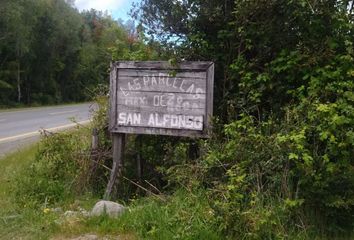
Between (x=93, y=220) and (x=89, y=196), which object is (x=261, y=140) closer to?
(x=93, y=220)

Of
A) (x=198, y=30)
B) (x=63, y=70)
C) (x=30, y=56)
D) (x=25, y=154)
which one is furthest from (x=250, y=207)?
(x=63, y=70)

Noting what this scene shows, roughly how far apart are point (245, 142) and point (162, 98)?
4.64 ft

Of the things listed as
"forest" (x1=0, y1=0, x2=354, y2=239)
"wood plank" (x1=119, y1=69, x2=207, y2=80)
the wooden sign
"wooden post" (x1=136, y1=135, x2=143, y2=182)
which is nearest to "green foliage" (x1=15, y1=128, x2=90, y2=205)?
"forest" (x1=0, y1=0, x2=354, y2=239)

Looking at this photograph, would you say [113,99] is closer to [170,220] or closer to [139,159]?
[139,159]

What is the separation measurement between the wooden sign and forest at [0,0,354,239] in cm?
20

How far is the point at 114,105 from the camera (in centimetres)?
606

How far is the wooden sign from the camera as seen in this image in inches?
226

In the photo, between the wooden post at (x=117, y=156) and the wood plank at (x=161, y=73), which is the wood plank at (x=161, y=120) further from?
the wood plank at (x=161, y=73)

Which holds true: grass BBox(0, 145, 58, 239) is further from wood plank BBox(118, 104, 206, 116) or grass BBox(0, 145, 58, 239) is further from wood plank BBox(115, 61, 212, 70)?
wood plank BBox(115, 61, 212, 70)

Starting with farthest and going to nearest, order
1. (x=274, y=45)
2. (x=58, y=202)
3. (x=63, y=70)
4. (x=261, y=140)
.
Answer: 1. (x=63, y=70)
2. (x=58, y=202)
3. (x=274, y=45)
4. (x=261, y=140)

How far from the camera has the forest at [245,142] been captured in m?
4.43

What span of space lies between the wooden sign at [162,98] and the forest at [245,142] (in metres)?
0.20

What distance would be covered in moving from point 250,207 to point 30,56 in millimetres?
48398

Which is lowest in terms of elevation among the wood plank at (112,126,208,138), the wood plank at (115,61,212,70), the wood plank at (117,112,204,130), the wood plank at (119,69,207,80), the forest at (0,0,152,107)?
the wood plank at (112,126,208,138)
